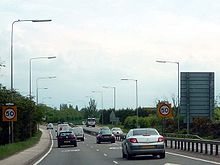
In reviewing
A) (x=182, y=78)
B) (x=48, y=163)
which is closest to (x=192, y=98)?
(x=182, y=78)

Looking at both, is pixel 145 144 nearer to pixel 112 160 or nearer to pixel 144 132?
pixel 144 132

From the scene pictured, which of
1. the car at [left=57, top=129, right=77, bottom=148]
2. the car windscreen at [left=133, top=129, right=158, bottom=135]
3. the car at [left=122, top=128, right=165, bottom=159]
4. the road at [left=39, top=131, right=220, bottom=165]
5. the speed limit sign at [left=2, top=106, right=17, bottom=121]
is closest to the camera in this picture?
the road at [left=39, top=131, right=220, bottom=165]

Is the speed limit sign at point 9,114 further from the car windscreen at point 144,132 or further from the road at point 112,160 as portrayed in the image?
the car windscreen at point 144,132

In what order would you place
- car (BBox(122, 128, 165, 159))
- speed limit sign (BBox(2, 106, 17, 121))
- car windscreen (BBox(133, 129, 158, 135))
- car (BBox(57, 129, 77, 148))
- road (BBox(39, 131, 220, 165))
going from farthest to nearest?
car (BBox(57, 129, 77, 148))
speed limit sign (BBox(2, 106, 17, 121))
car windscreen (BBox(133, 129, 158, 135))
car (BBox(122, 128, 165, 159))
road (BBox(39, 131, 220, 165))

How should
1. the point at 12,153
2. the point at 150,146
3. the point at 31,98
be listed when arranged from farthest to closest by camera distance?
the point at 31,98 < the point at 12,153 < the point at 150,146

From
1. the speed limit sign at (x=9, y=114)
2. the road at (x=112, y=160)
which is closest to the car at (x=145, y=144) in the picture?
the road at (x=112, y=160)

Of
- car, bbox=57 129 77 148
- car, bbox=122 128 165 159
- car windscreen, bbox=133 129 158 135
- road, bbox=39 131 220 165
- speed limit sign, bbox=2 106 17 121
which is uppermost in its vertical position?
speed limit sign, bbox=2 106 17 121

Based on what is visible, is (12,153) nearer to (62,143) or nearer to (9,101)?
(9,101)

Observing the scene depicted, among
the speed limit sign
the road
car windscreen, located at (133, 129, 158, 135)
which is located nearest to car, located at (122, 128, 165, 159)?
car windscreen, located at (133, 129, 158, 135)

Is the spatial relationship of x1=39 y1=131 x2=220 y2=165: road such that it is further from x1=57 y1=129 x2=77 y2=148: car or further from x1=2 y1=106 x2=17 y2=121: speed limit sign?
x1=57 y1=129 x2=77 y2=148: car

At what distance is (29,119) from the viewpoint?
2386 inches

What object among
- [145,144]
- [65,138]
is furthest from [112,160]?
[65,138]

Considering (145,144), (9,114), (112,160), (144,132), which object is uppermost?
(9,114)

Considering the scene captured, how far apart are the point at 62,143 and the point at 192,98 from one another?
17109mm
